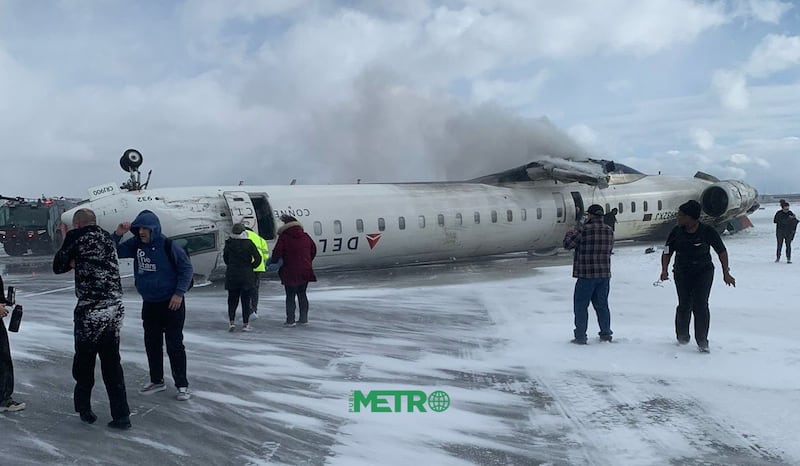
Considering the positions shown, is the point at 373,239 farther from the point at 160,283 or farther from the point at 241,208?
Result: the point at 160,283

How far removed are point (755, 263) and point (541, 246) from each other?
5.87 meters

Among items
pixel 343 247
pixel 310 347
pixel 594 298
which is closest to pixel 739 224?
pixel 343 247

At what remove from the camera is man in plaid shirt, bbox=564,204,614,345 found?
7.75 metres

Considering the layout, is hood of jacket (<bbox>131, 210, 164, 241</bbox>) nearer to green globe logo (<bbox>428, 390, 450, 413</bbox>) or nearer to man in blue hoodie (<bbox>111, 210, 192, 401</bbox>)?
man in blue hoodie (<bbox>111, 210, 192, 401</bbox>)

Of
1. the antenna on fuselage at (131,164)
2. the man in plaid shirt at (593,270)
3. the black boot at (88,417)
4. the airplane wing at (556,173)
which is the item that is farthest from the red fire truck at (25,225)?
the man in plaid shirt at (593,270)

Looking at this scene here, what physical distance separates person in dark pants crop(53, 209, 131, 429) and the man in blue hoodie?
1.86 feet

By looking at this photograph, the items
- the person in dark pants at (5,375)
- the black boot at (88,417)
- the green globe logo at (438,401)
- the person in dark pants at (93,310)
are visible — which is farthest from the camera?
the green globe logo at (438,401)

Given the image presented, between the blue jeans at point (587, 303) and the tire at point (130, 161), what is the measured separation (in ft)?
49.4

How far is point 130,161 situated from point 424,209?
29.8 feet

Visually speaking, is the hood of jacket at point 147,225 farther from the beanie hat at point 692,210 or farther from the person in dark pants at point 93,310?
the beanie hat at point 692,210

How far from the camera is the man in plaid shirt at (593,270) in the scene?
7.75 meters

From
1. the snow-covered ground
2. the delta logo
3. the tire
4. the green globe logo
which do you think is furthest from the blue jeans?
the tire

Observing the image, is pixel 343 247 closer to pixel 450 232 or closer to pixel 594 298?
pixel 450 232

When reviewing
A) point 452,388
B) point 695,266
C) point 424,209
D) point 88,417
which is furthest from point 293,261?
point 424,209
